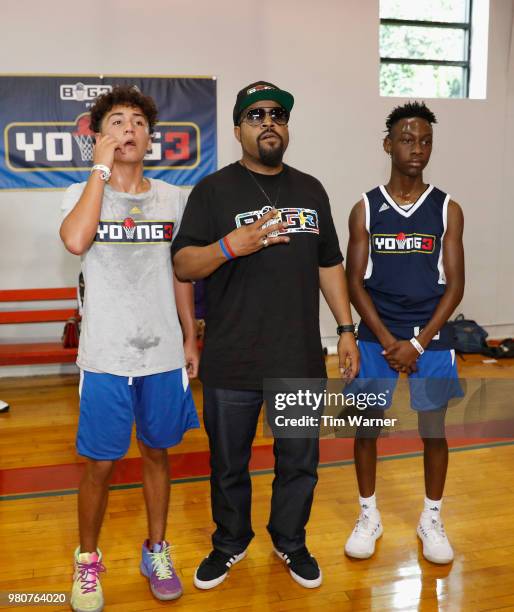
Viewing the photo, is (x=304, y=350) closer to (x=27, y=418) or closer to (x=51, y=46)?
(x=27, y=418)

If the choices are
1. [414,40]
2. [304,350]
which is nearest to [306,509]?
[304,350]

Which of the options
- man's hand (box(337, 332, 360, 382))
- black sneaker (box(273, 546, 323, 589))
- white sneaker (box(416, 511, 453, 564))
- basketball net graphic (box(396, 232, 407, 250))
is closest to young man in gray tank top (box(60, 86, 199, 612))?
black sneaker (box(273, 546, 323, 589))

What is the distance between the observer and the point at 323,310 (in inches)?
251

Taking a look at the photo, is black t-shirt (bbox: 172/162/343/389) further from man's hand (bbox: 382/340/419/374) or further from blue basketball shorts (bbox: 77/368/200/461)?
man's hand (bbox: 382/340/419/374)

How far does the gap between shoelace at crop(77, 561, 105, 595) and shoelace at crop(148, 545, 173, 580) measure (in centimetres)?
21

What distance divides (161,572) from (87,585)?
10.2 inches

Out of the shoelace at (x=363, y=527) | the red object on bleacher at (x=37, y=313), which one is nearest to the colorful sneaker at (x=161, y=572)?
the shoelace at (x=363, y=527)

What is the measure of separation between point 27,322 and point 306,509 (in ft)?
13.0

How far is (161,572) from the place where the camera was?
2.33m

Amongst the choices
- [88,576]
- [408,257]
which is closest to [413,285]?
[408,257]

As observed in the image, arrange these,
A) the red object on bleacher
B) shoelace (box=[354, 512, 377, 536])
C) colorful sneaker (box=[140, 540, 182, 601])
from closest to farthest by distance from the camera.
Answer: colorful sneaker (box=[140, 540, 182, 601]) → shoelace (box=[354, 512, 377, 536]) → the red object on bleacher

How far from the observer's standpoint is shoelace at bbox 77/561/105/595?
2.21 m

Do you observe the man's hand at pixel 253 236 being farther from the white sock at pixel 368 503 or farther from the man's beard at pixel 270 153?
the white sock at pixel 368 503

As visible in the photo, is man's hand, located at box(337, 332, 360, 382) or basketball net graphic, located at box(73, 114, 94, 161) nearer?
man's hand, located at box(337, 332, 360, 382)
